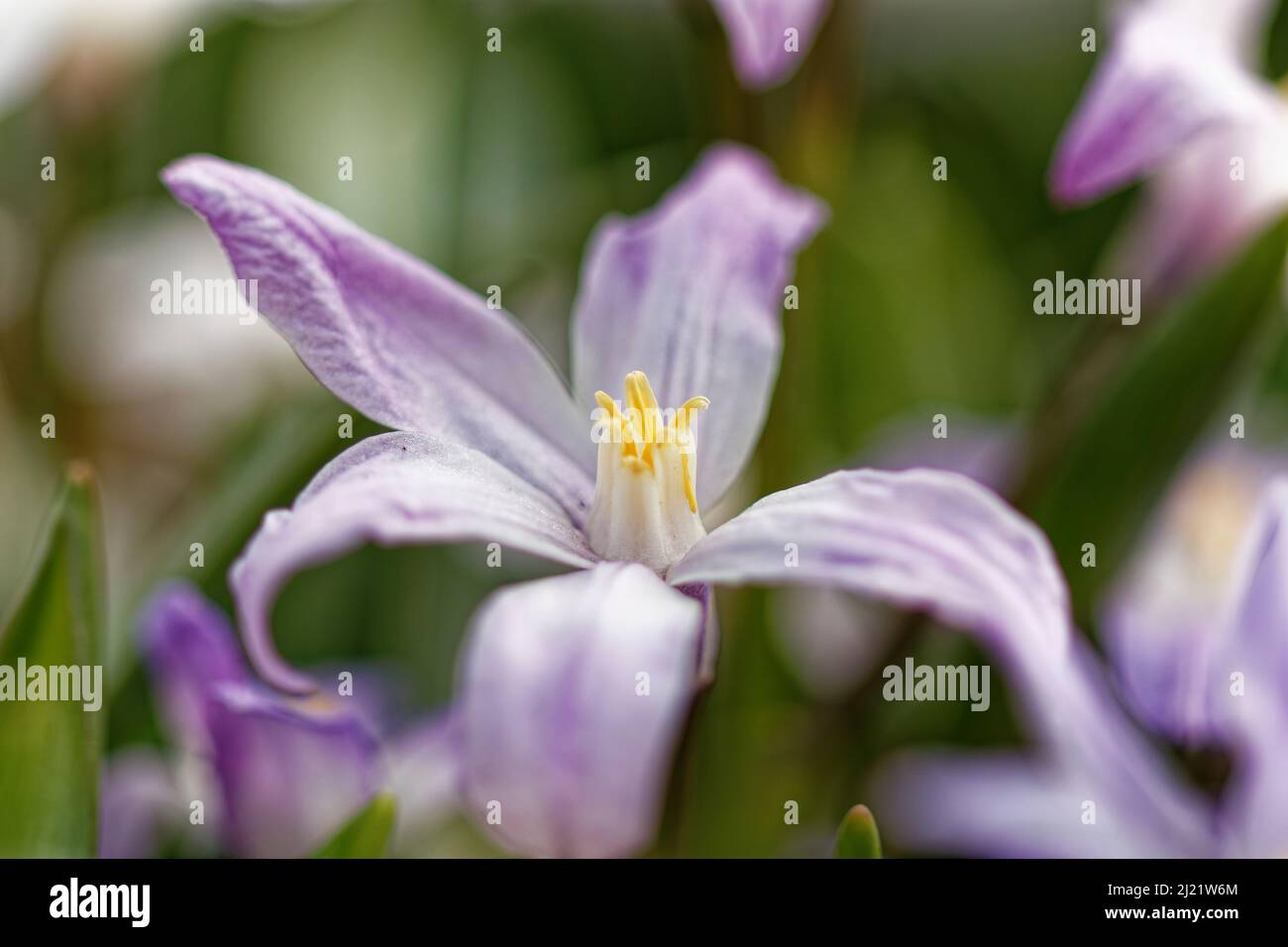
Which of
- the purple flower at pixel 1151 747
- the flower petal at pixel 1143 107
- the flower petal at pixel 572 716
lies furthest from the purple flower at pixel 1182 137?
the flower petal at pixel 572 716

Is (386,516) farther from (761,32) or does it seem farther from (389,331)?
(761,32)

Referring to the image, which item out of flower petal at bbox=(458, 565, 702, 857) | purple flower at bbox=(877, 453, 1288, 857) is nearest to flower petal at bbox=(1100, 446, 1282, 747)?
purple flower at bbox=(877, 453, 1288, 857)

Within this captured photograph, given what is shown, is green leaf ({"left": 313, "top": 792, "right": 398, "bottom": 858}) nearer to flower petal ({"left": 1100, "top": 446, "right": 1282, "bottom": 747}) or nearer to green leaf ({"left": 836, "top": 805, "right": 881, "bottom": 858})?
green leaf ({"left": 836, "top": 805, "right": 881, "bottom": 858})

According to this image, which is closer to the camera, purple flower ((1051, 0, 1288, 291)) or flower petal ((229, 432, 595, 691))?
flower petal ((229, 432, 595, 691))

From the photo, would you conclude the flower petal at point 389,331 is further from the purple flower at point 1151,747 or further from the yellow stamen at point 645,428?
the purple flower at point 1151,747

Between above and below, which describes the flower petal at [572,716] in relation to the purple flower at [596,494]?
below

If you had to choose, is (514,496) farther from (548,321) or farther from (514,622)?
(548,321)
